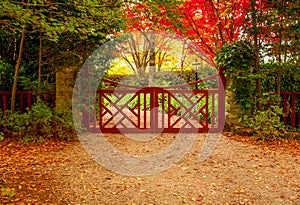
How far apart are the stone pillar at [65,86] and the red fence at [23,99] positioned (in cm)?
24

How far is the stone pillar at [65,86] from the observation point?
6.38 metres

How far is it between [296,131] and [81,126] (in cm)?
490

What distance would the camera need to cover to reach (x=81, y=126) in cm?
644

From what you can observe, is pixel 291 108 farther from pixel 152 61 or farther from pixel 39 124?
pixel 152 61

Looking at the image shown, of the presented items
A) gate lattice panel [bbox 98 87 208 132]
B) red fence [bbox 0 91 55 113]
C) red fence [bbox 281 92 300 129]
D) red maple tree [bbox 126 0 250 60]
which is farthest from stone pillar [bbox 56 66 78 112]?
red fence [bbox 281 92 300 129]

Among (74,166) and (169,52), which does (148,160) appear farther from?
(169,52)

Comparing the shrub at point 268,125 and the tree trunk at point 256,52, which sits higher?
the tree trunk at point 256,52

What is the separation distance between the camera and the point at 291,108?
6562mm

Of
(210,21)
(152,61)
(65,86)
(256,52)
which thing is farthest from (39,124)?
(152,61)

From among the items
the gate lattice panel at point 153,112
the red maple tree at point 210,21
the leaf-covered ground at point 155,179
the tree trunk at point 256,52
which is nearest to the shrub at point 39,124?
the leaf-covered ground at point 155,179

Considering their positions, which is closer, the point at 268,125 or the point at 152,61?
the point at 268,125

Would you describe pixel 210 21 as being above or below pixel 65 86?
above

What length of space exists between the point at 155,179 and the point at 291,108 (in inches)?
174

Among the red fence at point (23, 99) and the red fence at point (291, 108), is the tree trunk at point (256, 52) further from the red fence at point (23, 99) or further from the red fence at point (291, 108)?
the red fence at point (23, 99)
